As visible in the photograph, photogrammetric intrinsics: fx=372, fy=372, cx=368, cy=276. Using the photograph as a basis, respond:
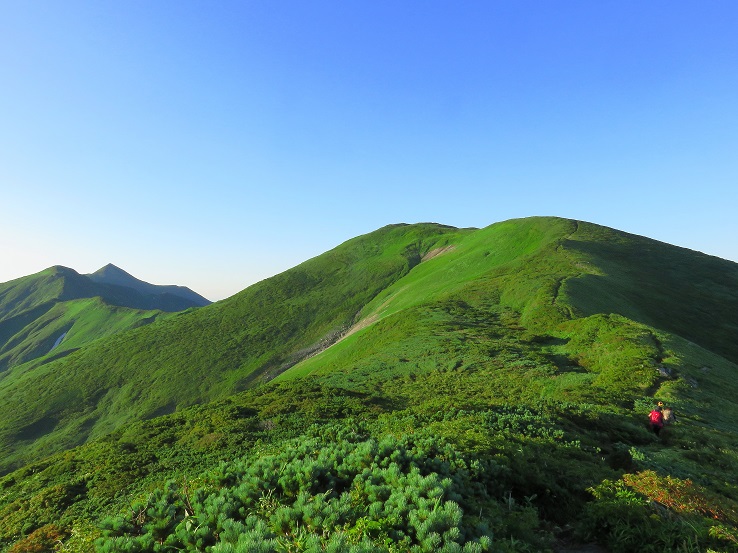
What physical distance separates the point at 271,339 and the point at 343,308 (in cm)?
2434

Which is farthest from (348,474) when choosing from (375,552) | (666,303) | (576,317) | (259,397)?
(666,303)

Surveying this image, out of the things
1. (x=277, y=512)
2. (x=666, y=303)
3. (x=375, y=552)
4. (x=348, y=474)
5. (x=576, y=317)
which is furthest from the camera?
(x=666, y=303)

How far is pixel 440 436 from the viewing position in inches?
571

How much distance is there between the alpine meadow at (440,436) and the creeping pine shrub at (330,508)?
55mm

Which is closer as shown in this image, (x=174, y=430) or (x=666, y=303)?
(x=174, y=430)

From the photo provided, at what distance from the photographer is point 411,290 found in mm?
101250

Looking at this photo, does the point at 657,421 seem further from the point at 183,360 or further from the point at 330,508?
the point at 183,360

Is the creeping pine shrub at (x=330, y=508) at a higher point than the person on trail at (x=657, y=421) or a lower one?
higher

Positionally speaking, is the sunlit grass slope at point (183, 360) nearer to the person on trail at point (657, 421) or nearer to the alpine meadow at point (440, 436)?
the alpine meadow at point (440, 436)

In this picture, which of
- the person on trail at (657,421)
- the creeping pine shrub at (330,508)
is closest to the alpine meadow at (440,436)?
the creeping pine shrub at (330,508)

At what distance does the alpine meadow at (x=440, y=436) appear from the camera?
28.4 ft

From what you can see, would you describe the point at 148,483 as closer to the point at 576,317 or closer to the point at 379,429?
the point at 379,429

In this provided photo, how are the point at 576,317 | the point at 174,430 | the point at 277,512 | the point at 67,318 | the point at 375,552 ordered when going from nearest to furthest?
the point at 375,552 < the point at 277,512 < the point at 174,430 < the point at 576,317 < the point at 67,318

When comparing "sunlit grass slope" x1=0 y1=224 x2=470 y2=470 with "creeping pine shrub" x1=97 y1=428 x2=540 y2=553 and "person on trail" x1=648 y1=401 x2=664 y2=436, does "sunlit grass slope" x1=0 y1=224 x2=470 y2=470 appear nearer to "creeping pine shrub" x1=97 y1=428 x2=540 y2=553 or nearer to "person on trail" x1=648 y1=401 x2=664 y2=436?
"person on trail" x1=648 y1=401 x2=664 y2=436
